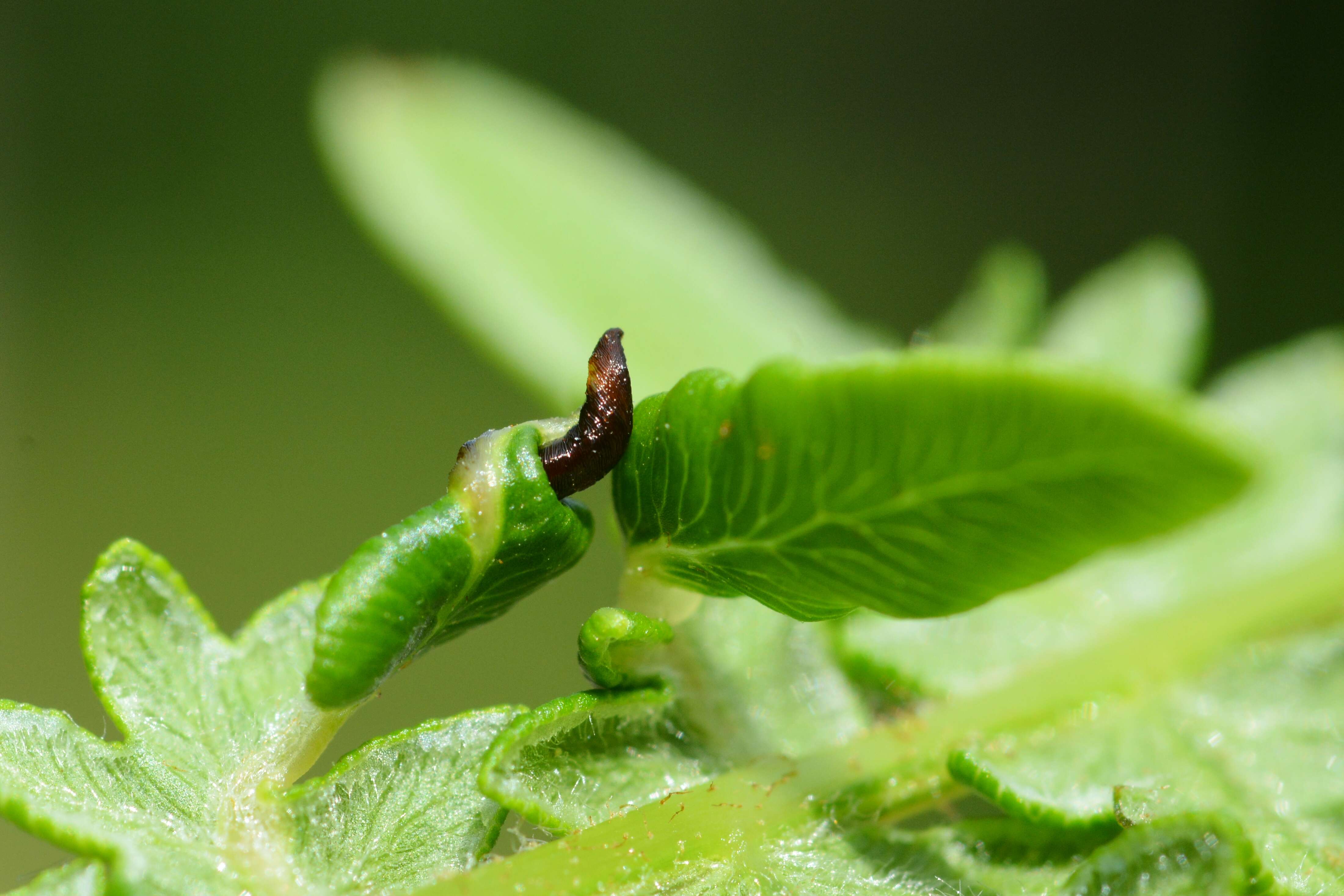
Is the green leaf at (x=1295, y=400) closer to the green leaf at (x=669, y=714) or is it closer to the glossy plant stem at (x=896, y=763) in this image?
the glossy plant stem at (x=896, y=763)

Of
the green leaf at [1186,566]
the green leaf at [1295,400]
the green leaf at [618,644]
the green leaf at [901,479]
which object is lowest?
the green leaf at [618,644]

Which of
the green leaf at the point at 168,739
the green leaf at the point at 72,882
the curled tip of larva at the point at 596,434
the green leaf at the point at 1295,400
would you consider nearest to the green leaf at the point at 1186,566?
the green leaf at the point at 1295,400

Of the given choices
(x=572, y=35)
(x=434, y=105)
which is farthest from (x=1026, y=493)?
(x=572, y=35)

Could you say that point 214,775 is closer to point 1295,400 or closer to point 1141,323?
point 1141,323

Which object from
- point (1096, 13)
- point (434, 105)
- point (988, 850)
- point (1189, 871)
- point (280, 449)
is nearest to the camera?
point (1189, 871)

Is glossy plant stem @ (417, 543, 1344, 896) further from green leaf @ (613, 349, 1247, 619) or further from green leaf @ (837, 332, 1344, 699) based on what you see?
green leaf @ (613, 349, 1247, 619)

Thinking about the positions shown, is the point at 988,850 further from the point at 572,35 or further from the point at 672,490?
the point at 572,35


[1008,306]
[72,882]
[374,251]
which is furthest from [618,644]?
[374,251]
